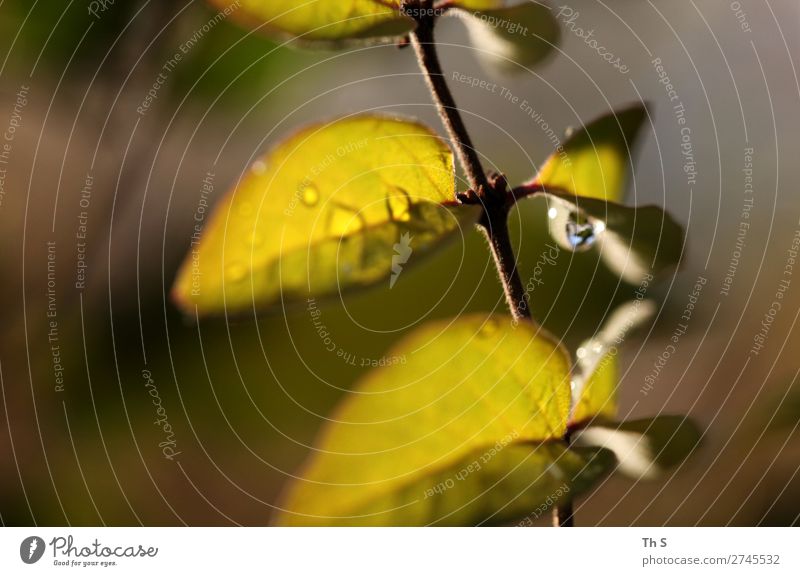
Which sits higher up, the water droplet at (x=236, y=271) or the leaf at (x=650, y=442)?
the water droplet at (x=236, y=271)

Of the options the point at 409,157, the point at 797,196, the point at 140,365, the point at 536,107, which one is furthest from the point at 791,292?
the point at 140,365

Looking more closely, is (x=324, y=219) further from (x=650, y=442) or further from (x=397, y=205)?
(x=650, y=442)
